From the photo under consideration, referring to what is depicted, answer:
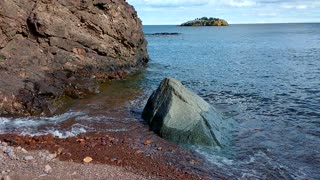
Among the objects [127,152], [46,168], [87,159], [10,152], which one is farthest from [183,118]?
[10,152]

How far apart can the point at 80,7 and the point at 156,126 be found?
19.3 m

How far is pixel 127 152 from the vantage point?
47.3ft

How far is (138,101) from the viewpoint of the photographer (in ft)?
80.3

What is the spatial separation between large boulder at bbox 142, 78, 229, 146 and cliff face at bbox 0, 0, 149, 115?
726 centimetres

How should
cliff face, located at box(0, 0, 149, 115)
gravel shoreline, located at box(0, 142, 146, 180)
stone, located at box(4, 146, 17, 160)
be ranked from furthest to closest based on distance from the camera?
1. cliff face, located at box(0, 0, 149, 115)
2. stone, located at box(4, 146, 17, 160)
3. gravel shoreline, located at box(0, 142, 146, 180)

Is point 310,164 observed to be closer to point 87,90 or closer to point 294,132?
point 294,132

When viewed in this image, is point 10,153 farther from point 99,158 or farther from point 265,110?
point 265,110

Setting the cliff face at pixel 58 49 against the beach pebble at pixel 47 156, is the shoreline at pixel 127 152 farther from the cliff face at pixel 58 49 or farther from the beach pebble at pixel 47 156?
the cliff face at pixel 58 49

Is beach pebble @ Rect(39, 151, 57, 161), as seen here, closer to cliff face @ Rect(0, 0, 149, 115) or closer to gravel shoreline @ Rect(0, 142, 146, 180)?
gravel shoreline @ Rect(0, 142, 146, 180)

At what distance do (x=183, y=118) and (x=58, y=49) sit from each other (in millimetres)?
17433

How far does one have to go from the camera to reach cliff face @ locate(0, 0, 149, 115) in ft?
72.6

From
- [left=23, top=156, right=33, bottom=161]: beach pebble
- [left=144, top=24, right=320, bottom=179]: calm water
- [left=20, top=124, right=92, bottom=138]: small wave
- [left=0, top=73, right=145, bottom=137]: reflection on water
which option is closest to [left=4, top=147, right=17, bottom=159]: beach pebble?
[left=23, top=156, right=33, bottom=161]: beach pebble

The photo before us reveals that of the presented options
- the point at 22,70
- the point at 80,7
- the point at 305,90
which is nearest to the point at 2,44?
the point at 22,70

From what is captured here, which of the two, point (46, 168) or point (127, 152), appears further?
point (127, 152)
